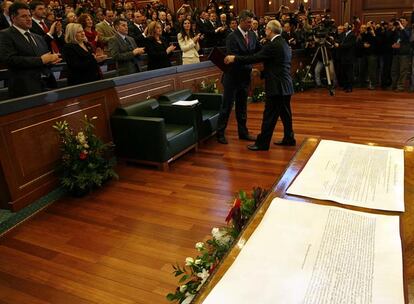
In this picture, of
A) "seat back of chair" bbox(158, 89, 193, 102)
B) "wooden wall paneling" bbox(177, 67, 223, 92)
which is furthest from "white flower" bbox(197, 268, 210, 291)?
"wooden wall paneling" bbox(177, 67, 223, 92)

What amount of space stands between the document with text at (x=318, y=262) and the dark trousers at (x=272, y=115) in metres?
3.17

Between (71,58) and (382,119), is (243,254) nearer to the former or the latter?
(71,58)

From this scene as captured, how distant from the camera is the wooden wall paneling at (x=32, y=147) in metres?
2.82

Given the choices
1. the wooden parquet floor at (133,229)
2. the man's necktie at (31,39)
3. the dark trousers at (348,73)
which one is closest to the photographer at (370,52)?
the dark trousers at (348,73)

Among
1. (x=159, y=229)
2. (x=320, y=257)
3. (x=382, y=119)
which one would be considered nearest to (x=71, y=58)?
(x=159, y=229)

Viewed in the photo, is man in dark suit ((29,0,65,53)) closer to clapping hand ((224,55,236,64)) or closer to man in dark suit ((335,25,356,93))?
clapping hand ((224,55,236,64))

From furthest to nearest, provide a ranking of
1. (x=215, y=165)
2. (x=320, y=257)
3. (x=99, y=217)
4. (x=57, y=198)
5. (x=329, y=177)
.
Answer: (x=215, y=165)
(x=57, y=198)
(x=99, y=217)
(x=329, y=177)
(x=320, y=257)

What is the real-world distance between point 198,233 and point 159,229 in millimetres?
308

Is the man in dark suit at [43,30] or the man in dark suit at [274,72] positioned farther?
the man in dark suit at [43,30]

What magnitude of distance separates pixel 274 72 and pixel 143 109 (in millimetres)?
1473

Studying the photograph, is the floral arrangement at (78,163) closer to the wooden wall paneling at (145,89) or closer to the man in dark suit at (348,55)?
the wooden wall paneling at (145,89)

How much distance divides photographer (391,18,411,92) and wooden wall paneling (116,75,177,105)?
4.88m

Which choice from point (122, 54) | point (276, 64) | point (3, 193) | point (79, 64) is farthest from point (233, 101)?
point (3, 193)

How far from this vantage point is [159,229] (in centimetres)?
262
